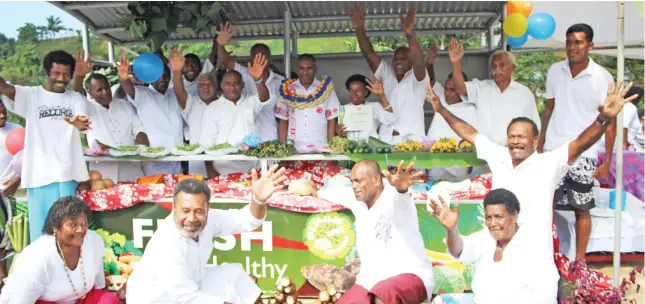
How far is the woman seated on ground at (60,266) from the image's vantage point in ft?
12.3

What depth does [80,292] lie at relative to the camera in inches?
161

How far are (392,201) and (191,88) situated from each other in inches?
147

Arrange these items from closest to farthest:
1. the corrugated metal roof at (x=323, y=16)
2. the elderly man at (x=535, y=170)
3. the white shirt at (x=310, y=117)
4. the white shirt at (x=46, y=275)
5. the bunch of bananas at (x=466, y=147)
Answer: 1. the white shirt at (x=46, y=275)
2. the elderly man at (x=535, y=170)
3. the bunch of bananas at (x=466, y=147)
4. the white shirt at (x=310, y=117)
5. the corrugated metal roof at (x=323, y=16)

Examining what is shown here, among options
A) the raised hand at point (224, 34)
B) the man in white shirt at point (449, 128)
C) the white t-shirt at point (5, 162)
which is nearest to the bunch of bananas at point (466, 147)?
the man in white shirt at point (449, 128)

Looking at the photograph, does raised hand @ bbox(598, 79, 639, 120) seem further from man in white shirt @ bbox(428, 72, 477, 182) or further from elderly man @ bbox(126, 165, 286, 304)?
Answer: elderly man @ bbox(126, 165, 286, 304)

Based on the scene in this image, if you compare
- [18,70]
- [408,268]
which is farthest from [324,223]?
A: [18,70]

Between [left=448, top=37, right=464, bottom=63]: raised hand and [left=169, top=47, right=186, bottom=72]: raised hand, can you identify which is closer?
[left=448, top=37, right=464, bottom=63]: raised hand

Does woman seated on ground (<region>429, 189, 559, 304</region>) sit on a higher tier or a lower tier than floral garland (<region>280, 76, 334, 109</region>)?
lower

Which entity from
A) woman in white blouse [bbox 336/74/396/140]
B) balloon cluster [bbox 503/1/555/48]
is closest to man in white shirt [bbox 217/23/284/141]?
woman in white blouse [bbox 336/74/396/140]

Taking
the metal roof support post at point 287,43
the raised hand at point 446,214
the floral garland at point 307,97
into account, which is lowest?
the raised hand at point 446,214

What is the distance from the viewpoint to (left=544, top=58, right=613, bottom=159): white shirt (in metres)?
5.26

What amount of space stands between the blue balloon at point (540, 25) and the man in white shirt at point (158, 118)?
422cm

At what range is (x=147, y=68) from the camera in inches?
247

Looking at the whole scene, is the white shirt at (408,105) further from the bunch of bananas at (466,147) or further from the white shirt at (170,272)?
the white shirt at (170,272)
